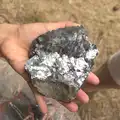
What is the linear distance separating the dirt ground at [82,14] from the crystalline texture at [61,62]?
0.48 meters

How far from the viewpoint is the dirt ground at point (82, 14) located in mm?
1420

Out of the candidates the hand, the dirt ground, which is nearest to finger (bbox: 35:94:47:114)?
the hand

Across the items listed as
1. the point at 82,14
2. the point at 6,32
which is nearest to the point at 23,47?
the point at 6,32

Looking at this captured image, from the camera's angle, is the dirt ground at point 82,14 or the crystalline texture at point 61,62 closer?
the crystalline texture at point 61,62

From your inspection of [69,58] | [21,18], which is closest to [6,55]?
[69,58]

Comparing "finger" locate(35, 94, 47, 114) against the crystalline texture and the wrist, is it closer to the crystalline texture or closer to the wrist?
the crystalline texture

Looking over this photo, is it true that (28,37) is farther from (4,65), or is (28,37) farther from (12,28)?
(4,65)

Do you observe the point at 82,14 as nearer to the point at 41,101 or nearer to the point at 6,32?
the point at 6,32

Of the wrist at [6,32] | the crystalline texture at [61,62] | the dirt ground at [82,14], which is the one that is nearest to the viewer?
the crystalline texture at [61,62]

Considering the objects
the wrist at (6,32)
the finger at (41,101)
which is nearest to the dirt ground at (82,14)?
the wrist at (6,32)

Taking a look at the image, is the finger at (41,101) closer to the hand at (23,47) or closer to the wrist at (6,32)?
→ the hand at (23,47)

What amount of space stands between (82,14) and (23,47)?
1.71ft

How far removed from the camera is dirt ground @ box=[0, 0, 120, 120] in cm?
142

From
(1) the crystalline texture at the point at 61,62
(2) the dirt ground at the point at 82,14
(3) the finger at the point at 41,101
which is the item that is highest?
(1) the crystalline texture at the point at 61,62
